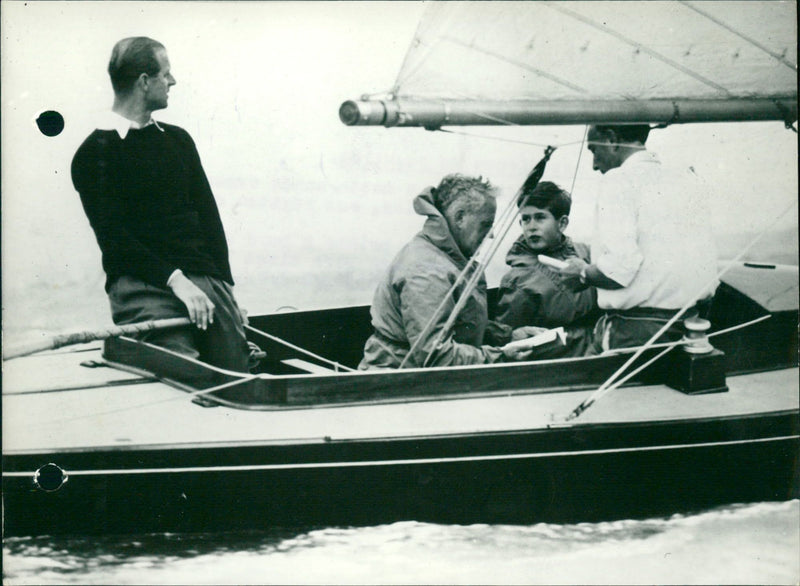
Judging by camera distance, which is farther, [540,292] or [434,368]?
[540,292]

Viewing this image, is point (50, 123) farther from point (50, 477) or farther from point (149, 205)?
point (50, 477)

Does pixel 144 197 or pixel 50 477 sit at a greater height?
pixel 144 197

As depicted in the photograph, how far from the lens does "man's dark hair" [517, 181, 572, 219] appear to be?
10.2 ft

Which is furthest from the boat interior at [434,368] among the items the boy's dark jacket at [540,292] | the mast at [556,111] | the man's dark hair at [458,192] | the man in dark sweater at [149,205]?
the mast at [556,111]

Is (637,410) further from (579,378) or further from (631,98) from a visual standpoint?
(631,98)

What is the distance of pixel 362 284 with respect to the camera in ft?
9.89

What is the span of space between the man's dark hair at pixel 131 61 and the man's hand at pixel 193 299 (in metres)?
0.65

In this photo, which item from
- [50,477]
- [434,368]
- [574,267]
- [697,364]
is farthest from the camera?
[574,267]

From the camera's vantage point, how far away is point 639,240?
3.10 meters

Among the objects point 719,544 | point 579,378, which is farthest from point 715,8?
point 719,544

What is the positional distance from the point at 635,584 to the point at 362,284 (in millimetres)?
1425

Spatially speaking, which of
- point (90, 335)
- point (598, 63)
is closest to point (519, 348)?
point (598, 63)

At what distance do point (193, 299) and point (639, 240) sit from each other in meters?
1.59

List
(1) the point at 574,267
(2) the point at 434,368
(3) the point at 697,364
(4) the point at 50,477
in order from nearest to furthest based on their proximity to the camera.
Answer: (4) the point at 50,477, (2) the point at 434,368, (3) the point at 697,364, (1) the point at 574,267
